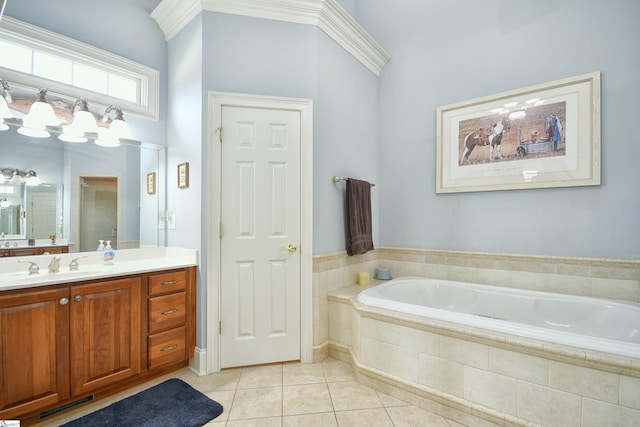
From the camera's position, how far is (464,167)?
2680mm

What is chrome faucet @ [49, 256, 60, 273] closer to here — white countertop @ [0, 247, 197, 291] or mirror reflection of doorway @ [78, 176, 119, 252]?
white countertop @ [0, 247, 197, 291]

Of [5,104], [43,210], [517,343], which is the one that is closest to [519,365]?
[517,343]

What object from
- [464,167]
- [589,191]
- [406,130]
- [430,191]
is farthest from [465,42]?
[589,191]

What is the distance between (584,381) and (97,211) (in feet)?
10.8

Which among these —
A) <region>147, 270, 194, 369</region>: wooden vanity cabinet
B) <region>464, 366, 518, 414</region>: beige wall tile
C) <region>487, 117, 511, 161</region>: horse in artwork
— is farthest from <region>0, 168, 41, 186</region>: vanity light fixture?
<region>487, 117, 511, 161</region>: horse in artwork

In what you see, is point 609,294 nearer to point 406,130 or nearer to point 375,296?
point 375,296

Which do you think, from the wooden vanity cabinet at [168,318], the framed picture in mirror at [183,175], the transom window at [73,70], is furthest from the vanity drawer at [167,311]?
the transom window at [73,70]

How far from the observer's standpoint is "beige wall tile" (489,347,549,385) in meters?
1.46

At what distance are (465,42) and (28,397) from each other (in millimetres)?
4126

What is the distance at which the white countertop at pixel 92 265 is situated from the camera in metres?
1.66

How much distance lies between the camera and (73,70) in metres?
2.21

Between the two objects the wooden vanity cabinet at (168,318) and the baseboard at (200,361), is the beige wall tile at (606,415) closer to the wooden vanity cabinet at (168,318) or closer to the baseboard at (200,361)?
the baseboard at (200,361)

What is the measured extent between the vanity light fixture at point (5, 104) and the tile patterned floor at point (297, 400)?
187cm

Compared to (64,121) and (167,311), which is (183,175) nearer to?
(64,121)
